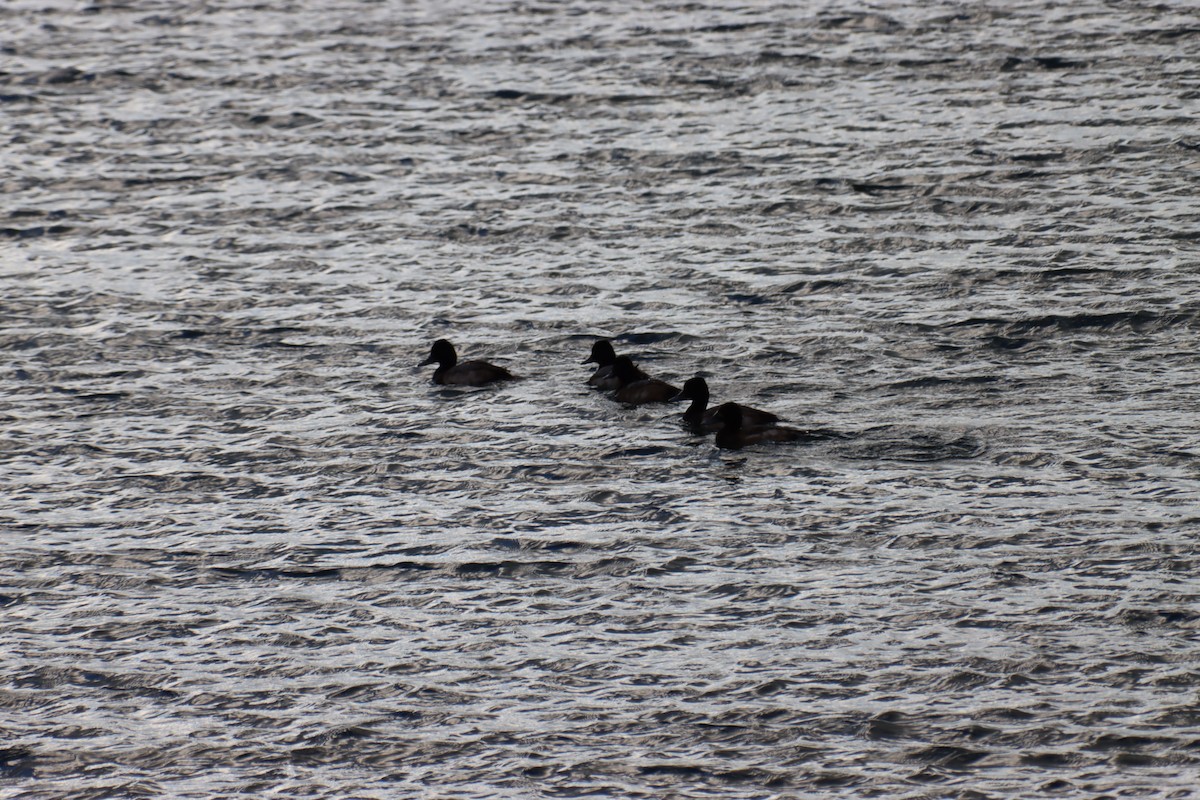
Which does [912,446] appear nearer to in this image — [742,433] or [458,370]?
[742,433]

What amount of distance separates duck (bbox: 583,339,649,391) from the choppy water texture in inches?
8.7

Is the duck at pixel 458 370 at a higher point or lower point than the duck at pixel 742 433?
higher

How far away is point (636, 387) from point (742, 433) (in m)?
1.85

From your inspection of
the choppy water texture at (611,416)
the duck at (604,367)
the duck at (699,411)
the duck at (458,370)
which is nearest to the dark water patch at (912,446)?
the choppy water texture at (611,416)

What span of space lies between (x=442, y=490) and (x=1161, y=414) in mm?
7249

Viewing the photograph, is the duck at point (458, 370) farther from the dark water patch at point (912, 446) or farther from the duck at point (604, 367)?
the dark water patch at point (912, 446)

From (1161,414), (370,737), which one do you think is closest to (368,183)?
(1161,414)

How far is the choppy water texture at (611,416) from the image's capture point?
43.5ft

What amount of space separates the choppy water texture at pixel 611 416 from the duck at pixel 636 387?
0.64ft

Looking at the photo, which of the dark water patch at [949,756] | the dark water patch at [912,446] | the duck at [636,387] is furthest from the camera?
the duck at [636,387]

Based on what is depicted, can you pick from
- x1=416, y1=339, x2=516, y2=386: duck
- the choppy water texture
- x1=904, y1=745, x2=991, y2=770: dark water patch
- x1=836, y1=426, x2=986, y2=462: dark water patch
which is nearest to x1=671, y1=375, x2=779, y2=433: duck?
the choppy water texture

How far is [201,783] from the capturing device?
12.8 m

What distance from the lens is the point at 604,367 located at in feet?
67.2

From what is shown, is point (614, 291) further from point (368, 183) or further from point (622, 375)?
point (368, 183)
